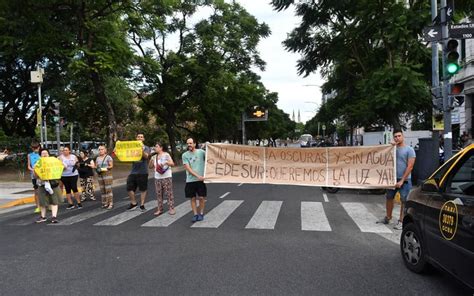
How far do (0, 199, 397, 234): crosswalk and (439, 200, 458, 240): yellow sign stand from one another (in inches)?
135

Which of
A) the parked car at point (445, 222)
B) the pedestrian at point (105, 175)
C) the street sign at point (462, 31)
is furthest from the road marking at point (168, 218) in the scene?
the street sign at point (462, 31)

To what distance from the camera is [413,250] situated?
5555mm

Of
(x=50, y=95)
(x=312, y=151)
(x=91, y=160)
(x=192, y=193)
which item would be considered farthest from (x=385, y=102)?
(x=50, y=95)

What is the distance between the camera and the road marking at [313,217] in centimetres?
845

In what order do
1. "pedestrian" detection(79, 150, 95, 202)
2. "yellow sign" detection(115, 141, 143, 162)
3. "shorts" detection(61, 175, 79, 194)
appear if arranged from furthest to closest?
"pedestrian" detection(79, 150, 95, 202)
"shorts" detection(61, 175, 79, 194)
"yellow sign" detection(115, 141, 143, 162)

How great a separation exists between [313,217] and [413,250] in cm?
409

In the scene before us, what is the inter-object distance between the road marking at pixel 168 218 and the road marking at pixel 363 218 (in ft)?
12.6

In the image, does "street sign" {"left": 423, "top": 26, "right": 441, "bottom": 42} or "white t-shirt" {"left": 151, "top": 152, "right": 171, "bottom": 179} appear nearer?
"white t-shirt" {"left": 151, "top": 152, "right": 171, "bottom": 179}

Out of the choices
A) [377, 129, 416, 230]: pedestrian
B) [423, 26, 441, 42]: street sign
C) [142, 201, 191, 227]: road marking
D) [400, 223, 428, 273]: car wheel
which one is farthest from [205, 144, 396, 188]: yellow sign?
[423, 26, 441, 42]: street sign

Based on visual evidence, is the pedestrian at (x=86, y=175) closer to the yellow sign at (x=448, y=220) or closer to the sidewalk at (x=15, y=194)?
the sidewalk at (x=15, y=194)

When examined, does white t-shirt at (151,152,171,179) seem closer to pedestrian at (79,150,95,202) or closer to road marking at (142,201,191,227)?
road marking at (142,201,191,227)

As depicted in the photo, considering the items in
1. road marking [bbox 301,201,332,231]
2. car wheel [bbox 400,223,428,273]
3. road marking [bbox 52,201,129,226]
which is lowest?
road marking [bbox 301,201,332,231]

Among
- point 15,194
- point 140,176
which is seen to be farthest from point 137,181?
point 15,194

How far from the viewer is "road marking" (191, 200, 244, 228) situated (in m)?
8.82
